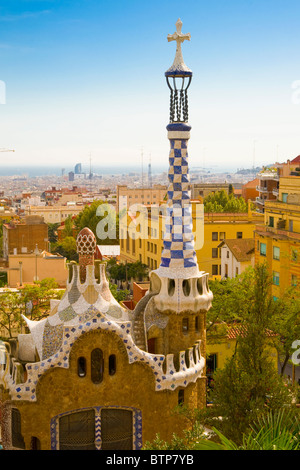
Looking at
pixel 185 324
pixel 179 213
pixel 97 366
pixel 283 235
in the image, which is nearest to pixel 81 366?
pixel 97 366

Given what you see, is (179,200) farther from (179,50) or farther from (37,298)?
(37,298)

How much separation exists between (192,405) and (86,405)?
299 cm

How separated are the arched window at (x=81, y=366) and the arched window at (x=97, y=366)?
0.23 meters

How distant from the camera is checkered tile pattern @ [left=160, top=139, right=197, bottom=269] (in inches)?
733

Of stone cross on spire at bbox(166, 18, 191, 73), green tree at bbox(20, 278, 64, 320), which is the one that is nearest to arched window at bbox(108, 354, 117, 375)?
stone cross on spire at bbox(166, 18, 191, 73)

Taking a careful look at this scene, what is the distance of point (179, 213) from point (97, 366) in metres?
4.74

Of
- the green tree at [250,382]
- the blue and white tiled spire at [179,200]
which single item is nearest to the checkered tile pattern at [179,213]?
the blue and white tiled spire at [179,200]

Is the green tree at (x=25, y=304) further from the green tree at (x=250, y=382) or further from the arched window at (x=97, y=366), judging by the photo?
the green tree at (x=250, y=382)

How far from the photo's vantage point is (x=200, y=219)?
5119 centimetres

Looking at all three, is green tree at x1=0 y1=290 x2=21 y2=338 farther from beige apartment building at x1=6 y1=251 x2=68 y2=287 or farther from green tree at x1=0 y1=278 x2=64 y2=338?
beige apartment building at x1=6 y1=251 x2=68 y2=287

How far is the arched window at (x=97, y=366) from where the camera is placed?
1698 cm
